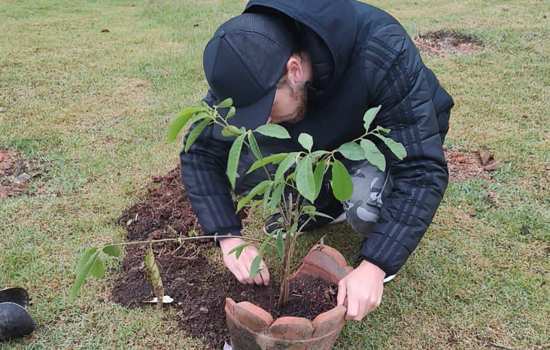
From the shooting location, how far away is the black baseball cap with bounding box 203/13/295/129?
53.0 inches

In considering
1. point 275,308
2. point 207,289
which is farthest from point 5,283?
point 275,308

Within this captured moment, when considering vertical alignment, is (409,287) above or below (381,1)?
above

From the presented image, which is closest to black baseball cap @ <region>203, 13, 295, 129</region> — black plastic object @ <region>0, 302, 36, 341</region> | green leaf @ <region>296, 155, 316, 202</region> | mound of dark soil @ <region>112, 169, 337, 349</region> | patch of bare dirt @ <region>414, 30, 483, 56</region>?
green leaf @ <region>296, 155, 316, 202</region>

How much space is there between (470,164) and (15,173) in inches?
91.7

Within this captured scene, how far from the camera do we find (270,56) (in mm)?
1356

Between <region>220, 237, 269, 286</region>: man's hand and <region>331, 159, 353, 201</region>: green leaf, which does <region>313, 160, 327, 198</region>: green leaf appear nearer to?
<region>331, 159, 353, 201</region>: green leaf

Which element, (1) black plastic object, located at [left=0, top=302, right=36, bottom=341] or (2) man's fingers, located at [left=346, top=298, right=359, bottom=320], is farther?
(1) black plastic object, located at [left=0, top=302, right=36, bottom=341]

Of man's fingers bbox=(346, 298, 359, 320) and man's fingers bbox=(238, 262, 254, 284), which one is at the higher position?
man's fingers bbox=(346, 298, 359, 320)

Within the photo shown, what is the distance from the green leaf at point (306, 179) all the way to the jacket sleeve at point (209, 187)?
85 centimetres

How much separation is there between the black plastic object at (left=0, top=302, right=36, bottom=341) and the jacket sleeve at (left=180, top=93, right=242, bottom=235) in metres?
0.64

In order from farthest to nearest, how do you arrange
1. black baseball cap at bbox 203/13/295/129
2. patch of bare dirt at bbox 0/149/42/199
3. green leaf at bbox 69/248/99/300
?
patch of bare dirt at bbox 0/149/42/199
black baseball cap at bbox 203/13/295/129
green leaf at bbox 69/248/99/300

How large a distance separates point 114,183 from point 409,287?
1493 millimetres

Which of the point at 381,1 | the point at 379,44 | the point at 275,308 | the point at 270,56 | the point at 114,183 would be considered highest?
the point at 270,56

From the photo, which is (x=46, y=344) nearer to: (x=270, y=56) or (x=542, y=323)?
(x=270, y=56)
